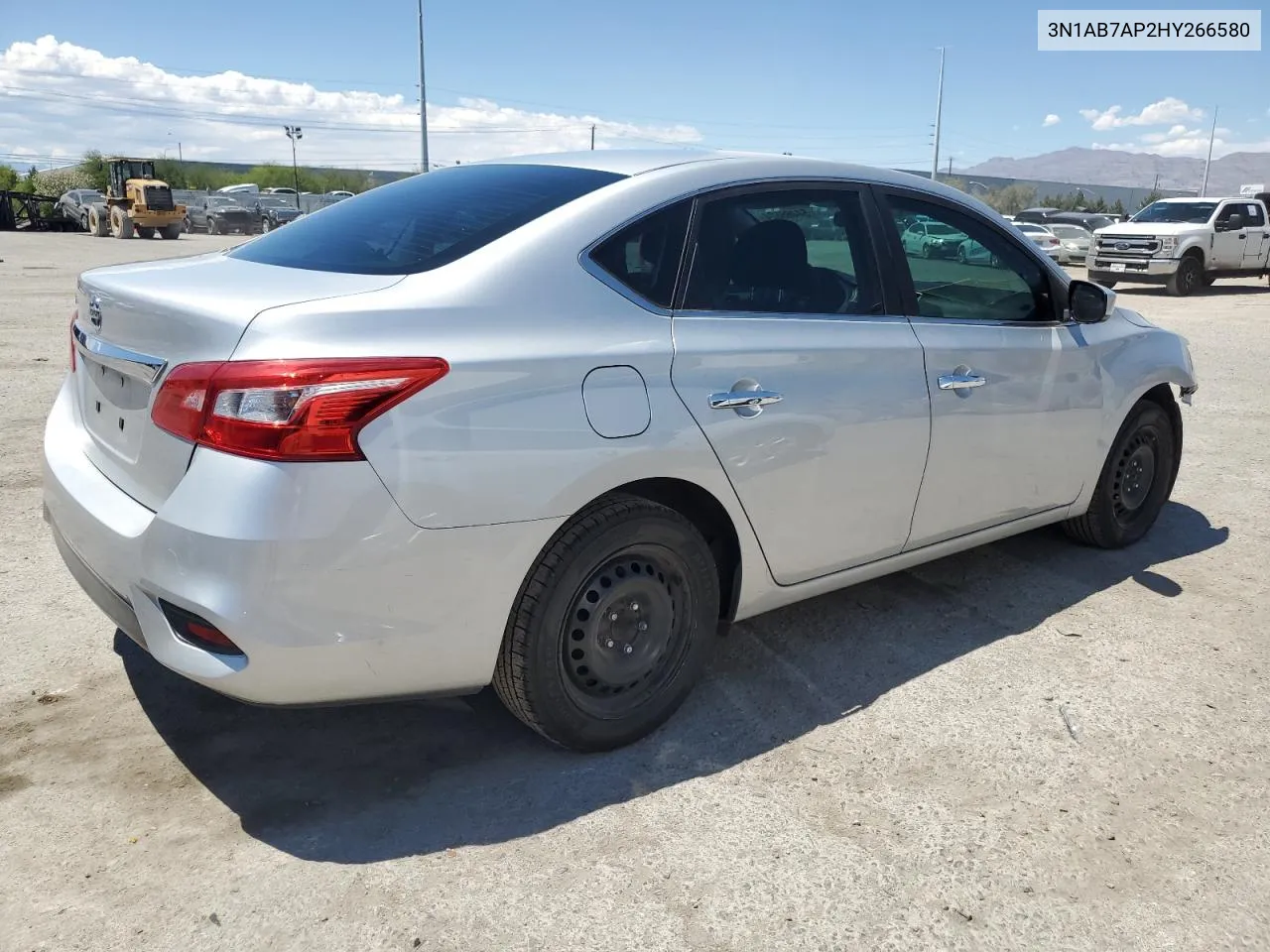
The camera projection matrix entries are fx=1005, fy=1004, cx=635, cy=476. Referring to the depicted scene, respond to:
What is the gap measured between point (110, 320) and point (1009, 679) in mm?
3063

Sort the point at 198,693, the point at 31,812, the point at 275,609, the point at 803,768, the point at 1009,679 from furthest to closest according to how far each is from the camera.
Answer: the point at 1009,679, the point at 198,693, the point at 803,768, the point at 31,812, the point at 275,609

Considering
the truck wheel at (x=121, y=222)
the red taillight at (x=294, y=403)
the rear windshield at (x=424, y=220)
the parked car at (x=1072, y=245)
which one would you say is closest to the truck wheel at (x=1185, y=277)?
the parked car at (x=1072, y=245)

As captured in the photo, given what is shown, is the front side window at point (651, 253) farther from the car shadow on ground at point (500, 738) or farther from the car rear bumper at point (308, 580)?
the car shadow on ground at point (500, 738)

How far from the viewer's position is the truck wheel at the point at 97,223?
39.8 meters

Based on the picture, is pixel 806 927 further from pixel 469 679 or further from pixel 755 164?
pixel 755 164

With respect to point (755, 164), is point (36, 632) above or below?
below

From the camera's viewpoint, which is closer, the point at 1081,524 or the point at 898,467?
the point at 898,467

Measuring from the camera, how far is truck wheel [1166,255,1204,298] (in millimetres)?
20703

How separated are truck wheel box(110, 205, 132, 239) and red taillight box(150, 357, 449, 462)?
3935 centimetres

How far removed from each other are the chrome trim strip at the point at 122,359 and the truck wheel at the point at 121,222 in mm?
38536

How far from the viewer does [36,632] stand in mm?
3582

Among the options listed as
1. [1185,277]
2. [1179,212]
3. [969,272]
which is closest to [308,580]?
[969,272]

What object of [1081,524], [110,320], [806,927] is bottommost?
[806,927]

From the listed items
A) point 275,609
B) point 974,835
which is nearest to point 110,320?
point 275,609
